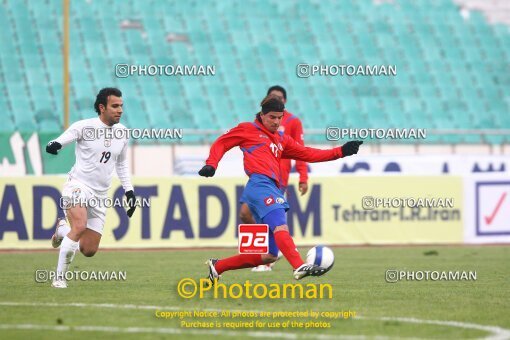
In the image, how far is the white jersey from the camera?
437 inches

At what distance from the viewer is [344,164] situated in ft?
76.6

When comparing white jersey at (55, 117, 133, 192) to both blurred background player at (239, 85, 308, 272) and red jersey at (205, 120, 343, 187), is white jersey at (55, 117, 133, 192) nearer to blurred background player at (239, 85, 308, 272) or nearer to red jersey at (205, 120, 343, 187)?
red jersey at (205, 120, 343, 187)

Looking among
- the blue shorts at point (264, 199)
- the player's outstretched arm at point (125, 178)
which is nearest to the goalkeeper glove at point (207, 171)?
the blue shorts at point (264, 199)

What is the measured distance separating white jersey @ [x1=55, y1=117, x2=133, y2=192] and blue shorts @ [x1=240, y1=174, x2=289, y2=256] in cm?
183

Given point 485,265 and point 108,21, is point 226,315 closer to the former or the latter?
point 485,265

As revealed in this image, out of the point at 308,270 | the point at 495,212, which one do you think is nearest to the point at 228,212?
the point at 495,212

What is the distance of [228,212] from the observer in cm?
1914

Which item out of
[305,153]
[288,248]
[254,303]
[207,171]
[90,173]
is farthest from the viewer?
[90,173]

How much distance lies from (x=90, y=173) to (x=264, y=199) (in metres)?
2.21

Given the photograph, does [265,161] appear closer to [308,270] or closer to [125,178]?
[308,270]

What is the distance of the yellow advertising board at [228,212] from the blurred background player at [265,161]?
837 centimetres

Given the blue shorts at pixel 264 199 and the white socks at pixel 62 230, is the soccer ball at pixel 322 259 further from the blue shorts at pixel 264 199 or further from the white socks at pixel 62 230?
the white socks at pixel 62 230

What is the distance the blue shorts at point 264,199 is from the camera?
10.1 metres

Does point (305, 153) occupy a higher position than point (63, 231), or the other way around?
point (305, 153)
